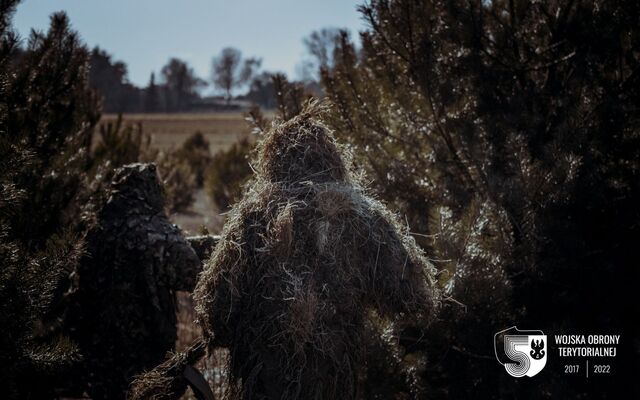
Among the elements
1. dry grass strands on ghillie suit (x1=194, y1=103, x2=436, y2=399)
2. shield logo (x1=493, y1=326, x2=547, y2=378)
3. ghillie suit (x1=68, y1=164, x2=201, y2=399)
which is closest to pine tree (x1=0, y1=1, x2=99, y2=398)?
ghillie suit (x1=68, y1=164, x2=201, y2=399)

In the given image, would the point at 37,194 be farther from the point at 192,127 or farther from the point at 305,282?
the point at 192,127

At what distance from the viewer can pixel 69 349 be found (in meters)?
3.32

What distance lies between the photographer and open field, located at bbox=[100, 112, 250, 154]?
123 feet

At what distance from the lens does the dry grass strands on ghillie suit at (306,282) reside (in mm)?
2725

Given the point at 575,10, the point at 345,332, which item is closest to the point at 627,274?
the point at 575,10

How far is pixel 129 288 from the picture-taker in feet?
12.6

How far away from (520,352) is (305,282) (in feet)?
5.80

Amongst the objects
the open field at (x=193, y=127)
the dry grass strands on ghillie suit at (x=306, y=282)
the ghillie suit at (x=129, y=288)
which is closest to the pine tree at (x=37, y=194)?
the ghillie suit at (x=129, y=288)

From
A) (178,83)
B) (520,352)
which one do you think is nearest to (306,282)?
(520,352)

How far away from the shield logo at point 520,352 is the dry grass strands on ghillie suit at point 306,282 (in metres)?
1.17

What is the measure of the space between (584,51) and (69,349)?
3.86 metres

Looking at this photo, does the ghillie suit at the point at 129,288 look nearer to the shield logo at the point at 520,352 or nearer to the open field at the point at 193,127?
the shield logo at the point at 520,352

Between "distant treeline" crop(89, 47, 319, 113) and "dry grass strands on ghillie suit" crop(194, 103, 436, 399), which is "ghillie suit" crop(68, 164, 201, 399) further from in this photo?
"distant treeline" crop(89, 47, 319, 113)

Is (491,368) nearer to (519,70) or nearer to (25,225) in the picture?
(519,70)
